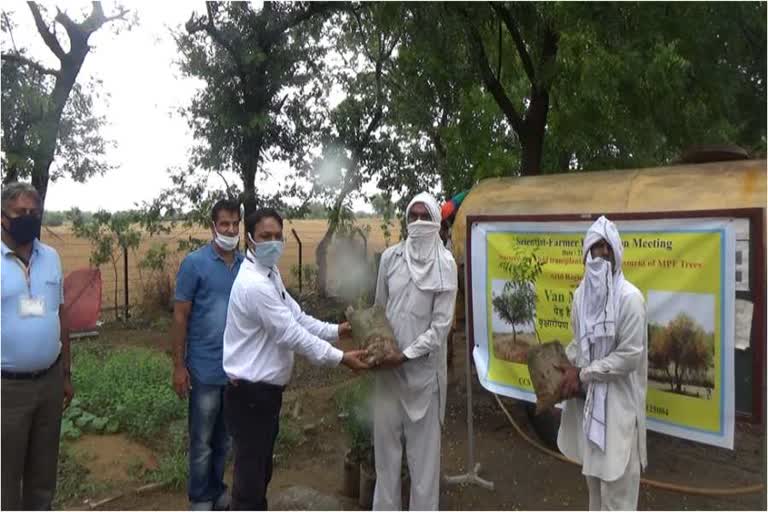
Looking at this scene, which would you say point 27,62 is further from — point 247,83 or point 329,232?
point 329,232

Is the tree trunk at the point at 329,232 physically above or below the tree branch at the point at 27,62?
below

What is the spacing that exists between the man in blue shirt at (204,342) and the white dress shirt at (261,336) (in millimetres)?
708

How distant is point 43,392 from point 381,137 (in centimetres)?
1014

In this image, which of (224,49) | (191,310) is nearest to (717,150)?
(191,310)

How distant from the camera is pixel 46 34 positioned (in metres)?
10.4

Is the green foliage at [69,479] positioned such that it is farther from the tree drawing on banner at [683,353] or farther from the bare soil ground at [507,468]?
the tree drawing on banner at [683,353]

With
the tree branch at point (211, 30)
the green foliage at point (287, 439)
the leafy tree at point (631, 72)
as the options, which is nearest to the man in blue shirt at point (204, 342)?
the green foliage at point (287, 439)

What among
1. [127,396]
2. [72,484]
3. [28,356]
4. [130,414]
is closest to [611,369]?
[28,356]

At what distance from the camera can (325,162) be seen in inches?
507

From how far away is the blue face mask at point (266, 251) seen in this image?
3605 mm

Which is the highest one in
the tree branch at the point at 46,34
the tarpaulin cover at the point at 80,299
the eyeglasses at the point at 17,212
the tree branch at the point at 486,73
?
the tree branch at the point at 46,34

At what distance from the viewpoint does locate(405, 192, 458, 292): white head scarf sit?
156 inches

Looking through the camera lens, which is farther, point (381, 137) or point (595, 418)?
point (381, 137)

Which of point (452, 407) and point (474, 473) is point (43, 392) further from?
point (452, 407)
